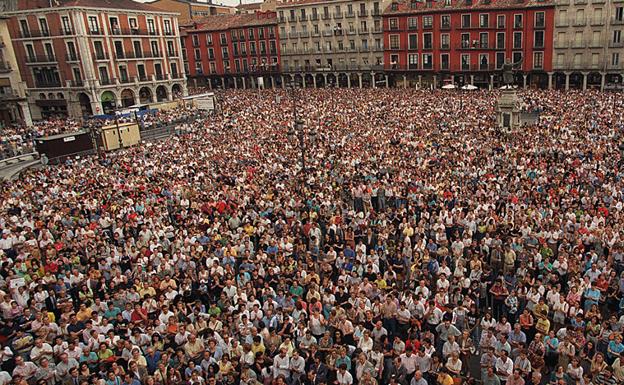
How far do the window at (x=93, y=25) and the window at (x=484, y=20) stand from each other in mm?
40110

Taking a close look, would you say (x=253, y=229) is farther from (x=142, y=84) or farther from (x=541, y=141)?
(x=142, y=84)

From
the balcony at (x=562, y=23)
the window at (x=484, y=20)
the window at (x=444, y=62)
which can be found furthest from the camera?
the window at (x=444, y=62)

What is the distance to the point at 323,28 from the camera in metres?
67.3

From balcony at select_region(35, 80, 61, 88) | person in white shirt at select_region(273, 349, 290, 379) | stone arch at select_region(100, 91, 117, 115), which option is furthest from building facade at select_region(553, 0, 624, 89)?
balcony at select_region(35, 80, 61, 88)

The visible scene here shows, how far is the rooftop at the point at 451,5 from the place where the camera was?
51344 mm

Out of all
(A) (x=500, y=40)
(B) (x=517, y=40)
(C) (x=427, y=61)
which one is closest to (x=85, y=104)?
(C) (x=427, y=61)

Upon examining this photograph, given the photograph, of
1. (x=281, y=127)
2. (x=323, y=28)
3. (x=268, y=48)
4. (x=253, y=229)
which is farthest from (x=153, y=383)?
(x=268, y=48)

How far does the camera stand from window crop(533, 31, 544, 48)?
51344mm

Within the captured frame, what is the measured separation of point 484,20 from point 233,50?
123 feet

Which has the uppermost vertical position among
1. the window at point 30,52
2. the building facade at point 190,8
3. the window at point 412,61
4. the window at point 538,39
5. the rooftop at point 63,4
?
the building facade at point 190,8

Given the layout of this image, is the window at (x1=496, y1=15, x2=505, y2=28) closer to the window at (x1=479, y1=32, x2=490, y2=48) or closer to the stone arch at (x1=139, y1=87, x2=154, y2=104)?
the window at (x1=479, y1=32, x2=490, y2=48)

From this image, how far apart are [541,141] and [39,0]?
49.7 m

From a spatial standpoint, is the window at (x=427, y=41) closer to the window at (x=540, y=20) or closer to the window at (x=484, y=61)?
the window at (x=484, y=61)

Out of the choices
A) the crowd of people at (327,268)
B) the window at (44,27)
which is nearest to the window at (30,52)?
the window at (44,27)
